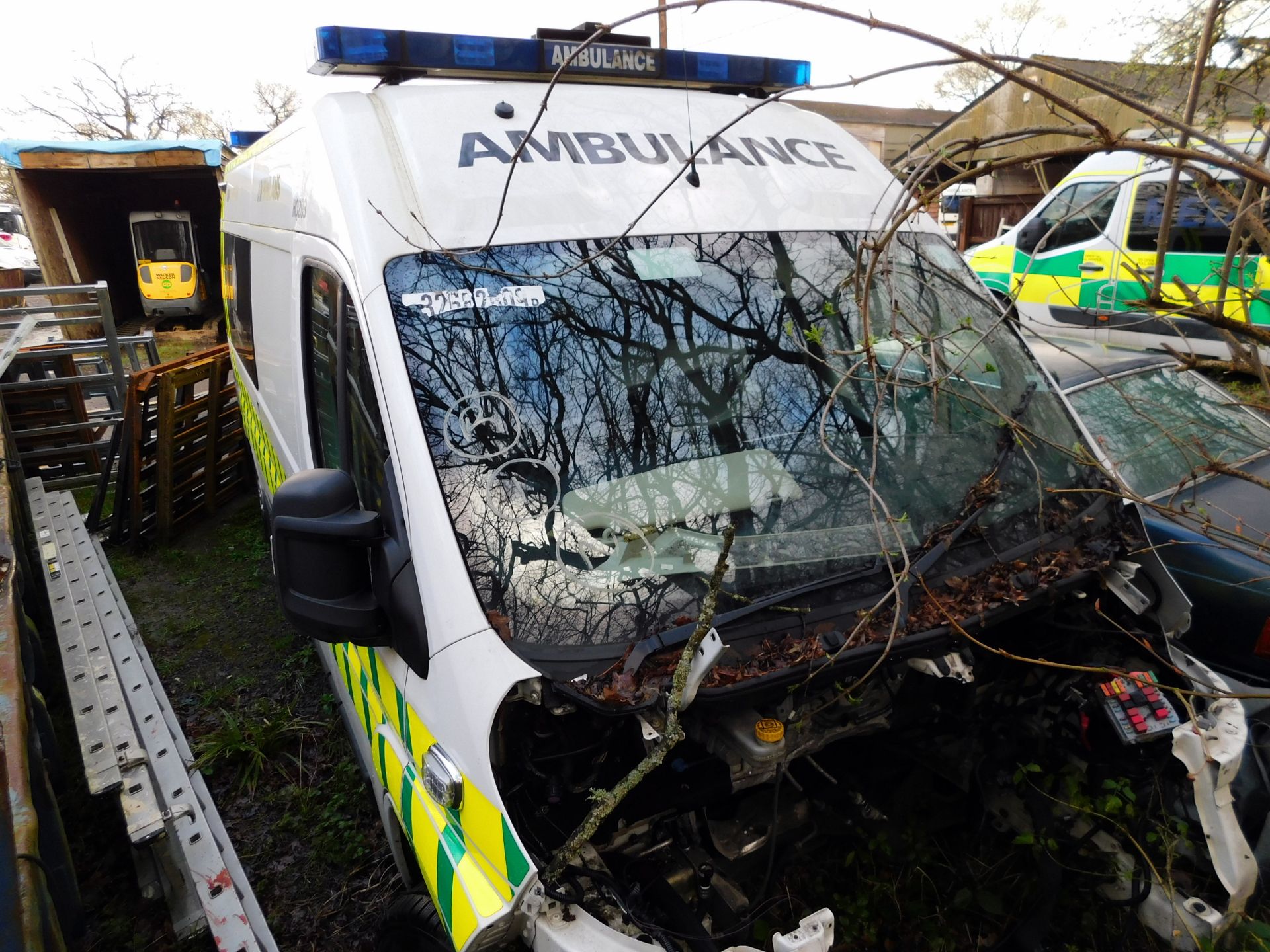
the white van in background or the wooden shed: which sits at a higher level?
the wooden shed

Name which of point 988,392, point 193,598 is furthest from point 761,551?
point 193,598

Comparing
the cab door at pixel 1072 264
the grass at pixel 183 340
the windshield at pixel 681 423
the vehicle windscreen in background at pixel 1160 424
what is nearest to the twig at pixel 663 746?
the windshield at pixel 681 423

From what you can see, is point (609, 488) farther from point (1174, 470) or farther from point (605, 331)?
point (1174, 470)

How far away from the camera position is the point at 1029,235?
9.73 m

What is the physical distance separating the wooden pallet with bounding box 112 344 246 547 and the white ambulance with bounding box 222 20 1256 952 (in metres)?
3.78

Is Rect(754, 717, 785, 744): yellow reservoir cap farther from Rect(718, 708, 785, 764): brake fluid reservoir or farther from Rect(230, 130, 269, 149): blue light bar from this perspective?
Rect(230, 130, 269, 149): blue light bar

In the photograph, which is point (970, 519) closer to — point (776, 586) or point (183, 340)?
point (776, 586)

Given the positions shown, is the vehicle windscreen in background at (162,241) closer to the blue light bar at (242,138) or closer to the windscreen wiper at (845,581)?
the blue light bar at (242,138)

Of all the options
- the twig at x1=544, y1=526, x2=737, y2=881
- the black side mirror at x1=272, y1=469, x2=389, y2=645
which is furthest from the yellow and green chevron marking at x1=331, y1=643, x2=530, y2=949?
the black side mirror at x1=272, y1=469, x2=389, y2=645

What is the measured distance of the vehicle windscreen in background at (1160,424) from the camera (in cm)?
398

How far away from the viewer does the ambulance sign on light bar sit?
8.52 feet

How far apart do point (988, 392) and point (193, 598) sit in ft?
16.0

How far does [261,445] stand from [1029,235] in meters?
8.67

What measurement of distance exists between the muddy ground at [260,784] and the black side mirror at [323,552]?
4.79 feet
